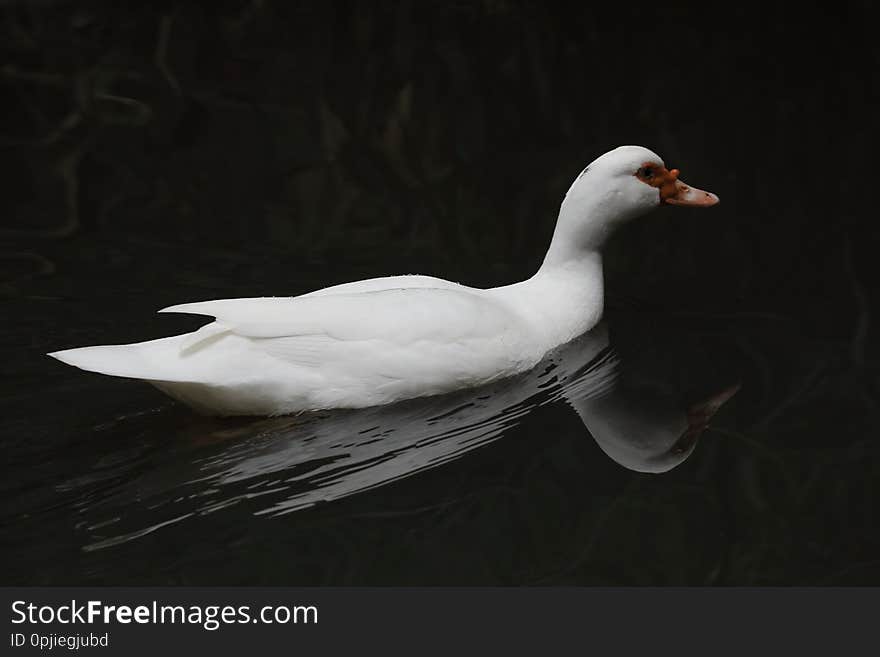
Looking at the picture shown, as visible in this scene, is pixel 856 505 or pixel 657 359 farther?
pixel 657 359

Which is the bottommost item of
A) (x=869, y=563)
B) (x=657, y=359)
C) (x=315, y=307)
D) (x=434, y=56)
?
(x=869, y=563)

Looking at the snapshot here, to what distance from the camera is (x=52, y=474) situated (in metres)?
4.60

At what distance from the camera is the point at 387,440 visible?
16.3 ft

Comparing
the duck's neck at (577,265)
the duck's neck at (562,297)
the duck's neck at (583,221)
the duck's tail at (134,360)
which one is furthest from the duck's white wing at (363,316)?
the duck's neck at (583,221)

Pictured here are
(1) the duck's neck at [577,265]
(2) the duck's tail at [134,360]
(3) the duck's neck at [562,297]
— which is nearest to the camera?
(2) the duck's tail at [134,360]

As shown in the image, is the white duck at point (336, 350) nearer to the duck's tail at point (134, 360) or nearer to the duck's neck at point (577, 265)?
the duck's tail at point (134, 360)

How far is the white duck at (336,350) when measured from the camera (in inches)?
194

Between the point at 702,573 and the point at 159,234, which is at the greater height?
the point at 159,234

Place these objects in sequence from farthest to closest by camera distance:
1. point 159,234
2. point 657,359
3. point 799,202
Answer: point 799,202 < point 159,234 < point 657,359

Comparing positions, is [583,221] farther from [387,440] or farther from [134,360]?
[134,360]

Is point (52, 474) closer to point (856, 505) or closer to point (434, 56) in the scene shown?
point (856, 505)

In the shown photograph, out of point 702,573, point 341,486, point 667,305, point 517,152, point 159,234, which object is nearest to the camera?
point 702,573

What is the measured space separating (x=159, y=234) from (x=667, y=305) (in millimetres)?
2611

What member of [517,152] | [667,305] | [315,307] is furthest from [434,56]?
[315,307]
